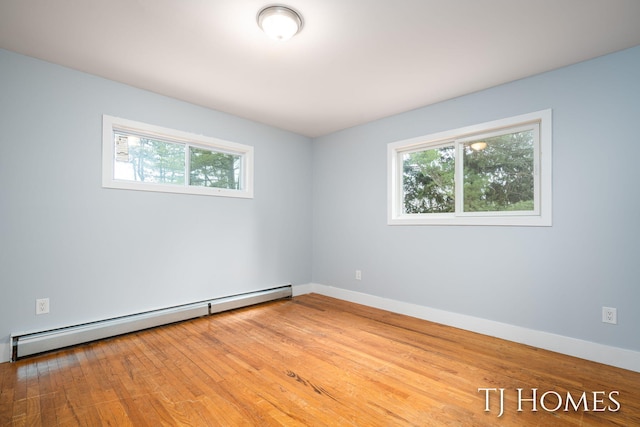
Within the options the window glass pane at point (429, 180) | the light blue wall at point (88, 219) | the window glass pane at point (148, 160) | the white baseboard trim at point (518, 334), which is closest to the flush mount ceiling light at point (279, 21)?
the light blue wall at point (88, 219)

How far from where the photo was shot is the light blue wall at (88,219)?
Answer: 2.36 metres

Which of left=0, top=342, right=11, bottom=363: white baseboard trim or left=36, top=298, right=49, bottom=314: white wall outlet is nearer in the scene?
left=0, top=342, right=11, bottom=363: white baseboard trim

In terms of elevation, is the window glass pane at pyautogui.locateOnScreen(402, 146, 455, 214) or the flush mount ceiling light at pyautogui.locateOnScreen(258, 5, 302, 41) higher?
the flush mount ceiling light at pyautogui.locateOnScreen(258, 5, 302, 41)

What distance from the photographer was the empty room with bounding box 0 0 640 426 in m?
1.87

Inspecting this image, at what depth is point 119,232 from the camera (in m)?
2.84

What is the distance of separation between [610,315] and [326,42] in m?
3.02

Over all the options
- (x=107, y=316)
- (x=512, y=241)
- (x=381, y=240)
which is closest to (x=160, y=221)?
(x=107, y=316)

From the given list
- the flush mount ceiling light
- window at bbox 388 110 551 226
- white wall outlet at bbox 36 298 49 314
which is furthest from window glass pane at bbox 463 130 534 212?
white wall outlet at bbox 36 298 49 314

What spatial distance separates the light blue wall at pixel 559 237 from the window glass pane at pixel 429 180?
0.26 m

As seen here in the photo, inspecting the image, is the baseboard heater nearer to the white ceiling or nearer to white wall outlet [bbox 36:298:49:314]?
white wall outlet [bbox 36:298:49:314]

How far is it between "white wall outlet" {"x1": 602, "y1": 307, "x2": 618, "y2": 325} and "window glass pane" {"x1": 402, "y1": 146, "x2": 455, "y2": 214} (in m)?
1.46

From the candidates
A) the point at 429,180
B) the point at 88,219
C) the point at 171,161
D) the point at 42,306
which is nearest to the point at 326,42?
the point at 429,180

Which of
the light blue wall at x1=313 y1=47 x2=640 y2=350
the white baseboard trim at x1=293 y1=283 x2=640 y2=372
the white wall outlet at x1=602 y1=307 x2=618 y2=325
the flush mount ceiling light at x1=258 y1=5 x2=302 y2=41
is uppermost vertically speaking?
the flush mount ceiling light at x1=258 y1=5 x2=302 y2=41

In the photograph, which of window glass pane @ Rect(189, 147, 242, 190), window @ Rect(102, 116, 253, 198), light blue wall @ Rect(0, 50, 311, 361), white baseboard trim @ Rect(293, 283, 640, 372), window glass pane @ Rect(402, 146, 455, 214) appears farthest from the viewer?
window glass pane @ Rect(189, 147, 242, 190)
